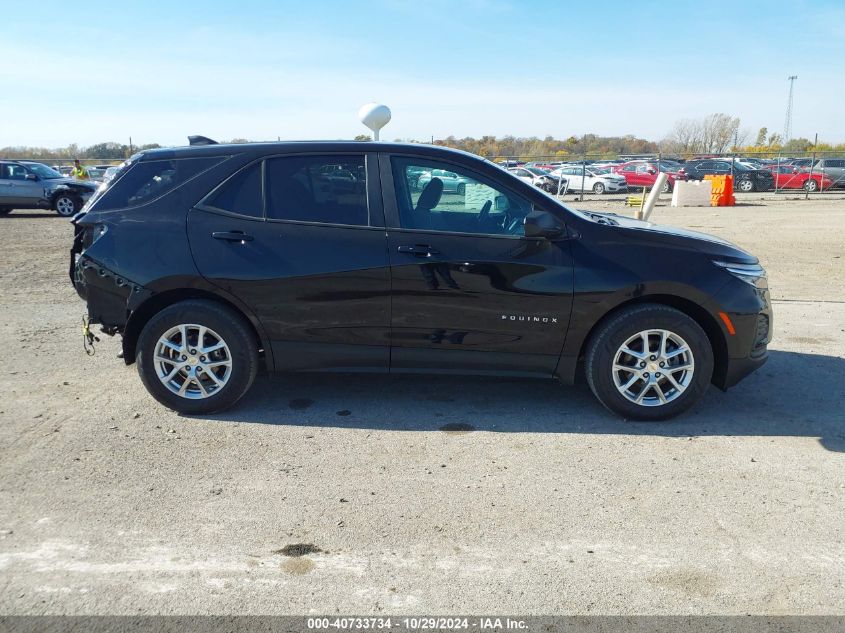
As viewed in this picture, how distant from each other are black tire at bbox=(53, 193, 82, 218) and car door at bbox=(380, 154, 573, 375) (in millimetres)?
19109

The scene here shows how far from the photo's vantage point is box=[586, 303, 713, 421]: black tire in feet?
15.3

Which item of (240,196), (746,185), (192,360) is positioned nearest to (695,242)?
(240,196)

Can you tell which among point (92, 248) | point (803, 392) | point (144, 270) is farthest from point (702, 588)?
point (92, 248)

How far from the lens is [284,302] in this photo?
186 inches

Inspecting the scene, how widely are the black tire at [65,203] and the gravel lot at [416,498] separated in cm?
1678

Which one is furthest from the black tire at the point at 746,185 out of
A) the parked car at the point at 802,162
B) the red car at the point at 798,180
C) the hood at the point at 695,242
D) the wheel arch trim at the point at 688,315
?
the wheel arch trim at the point at 688,315

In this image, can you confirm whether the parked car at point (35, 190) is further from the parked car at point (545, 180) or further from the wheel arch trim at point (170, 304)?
the wheel arch trim at point (170, 304)

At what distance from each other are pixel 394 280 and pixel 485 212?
77 centimetres

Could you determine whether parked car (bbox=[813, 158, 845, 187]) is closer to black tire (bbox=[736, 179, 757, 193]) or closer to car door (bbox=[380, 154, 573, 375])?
black tire (bbox=[736, 179, 757, 193])

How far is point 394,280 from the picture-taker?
4.68 m

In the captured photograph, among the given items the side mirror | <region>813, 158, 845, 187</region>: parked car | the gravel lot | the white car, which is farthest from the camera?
the white car

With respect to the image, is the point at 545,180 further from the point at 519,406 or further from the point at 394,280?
the point at 394,280

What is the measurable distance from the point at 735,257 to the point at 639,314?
0.82 m

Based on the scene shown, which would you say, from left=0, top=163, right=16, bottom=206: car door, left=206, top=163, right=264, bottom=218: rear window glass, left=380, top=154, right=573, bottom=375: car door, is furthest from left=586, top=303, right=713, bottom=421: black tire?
left=0, top=163, right=16, bottom=206: car door
